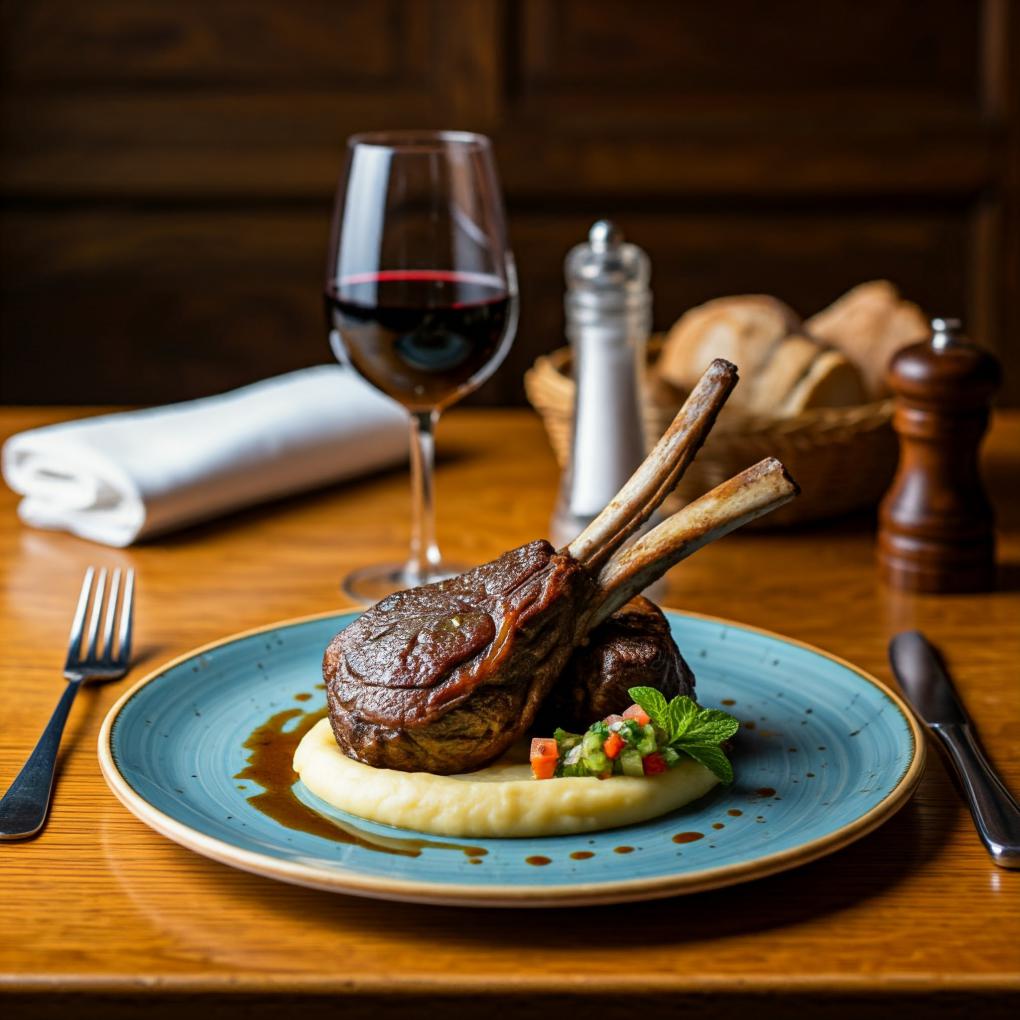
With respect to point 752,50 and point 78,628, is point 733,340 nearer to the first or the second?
point 78,628

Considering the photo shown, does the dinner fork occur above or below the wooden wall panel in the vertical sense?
below

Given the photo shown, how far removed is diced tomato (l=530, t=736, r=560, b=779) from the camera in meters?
0.89

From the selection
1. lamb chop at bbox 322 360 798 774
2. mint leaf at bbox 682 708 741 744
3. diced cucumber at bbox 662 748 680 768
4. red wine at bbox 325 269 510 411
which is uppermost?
red wine at bbox 325 269 510 411

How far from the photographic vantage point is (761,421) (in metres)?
1.58

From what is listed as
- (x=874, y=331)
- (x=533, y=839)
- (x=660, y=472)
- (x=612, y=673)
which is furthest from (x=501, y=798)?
(x=874, y=331)

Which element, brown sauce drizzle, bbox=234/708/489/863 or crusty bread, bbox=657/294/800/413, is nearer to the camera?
brown sauce drizzle, bbox=234/708/489/863

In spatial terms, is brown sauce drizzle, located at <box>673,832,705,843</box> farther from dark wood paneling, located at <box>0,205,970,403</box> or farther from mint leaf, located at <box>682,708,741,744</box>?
dark wood paneling, located at <box>0,205,970,403</box>

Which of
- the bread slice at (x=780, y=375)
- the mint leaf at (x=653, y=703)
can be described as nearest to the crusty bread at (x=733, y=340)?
the bread slice at (x=780, y=375)

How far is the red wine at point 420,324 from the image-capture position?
136 cm

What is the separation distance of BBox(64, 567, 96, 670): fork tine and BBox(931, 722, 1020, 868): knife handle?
698 mm

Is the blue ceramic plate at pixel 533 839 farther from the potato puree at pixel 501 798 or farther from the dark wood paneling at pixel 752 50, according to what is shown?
the dark wood paneling at pixel 752 50

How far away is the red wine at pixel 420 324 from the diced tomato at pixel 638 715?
548mm

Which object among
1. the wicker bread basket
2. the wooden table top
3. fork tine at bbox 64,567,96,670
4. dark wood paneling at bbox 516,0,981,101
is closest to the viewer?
the wooden table top

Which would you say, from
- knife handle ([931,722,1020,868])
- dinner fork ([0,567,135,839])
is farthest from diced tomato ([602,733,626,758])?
dinner fork ([0,567,135,839])
